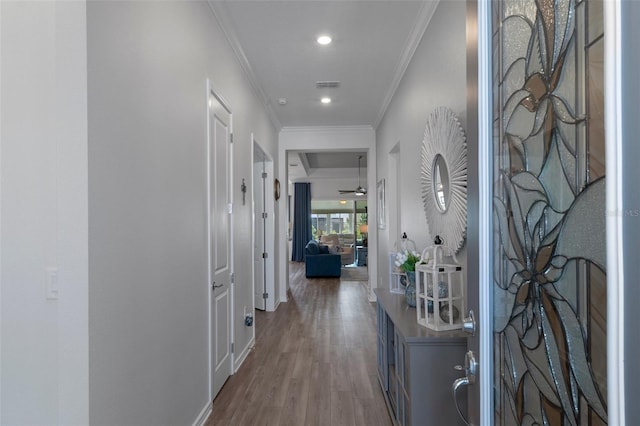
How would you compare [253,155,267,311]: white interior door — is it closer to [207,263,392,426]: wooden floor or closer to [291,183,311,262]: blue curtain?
[207,263,392,426]: wooden floor

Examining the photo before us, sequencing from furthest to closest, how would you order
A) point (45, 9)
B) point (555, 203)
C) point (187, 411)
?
point (187, 411) → point (45, 9) → point (555, 203)

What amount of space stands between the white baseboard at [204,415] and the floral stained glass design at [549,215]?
204cm

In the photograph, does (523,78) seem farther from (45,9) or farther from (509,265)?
(45,9)

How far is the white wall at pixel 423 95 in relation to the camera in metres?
2.24

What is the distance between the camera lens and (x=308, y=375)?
3.32m

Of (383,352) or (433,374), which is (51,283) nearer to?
(433,374)

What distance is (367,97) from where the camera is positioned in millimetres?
4871

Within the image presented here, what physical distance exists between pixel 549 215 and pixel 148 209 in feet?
5.29

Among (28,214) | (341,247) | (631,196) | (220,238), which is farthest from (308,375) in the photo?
(341,247)

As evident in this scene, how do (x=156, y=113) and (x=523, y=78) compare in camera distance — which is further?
(x=156, y=113)

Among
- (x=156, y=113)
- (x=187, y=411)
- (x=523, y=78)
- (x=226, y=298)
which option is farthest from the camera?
(x=226, y=298)

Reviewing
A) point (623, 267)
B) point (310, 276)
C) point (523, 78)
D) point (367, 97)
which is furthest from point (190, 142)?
point (310, 276)

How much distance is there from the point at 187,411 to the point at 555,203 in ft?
7.43

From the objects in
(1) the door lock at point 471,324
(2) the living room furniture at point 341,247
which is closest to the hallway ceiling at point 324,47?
(1) the door lock at point 471,324
